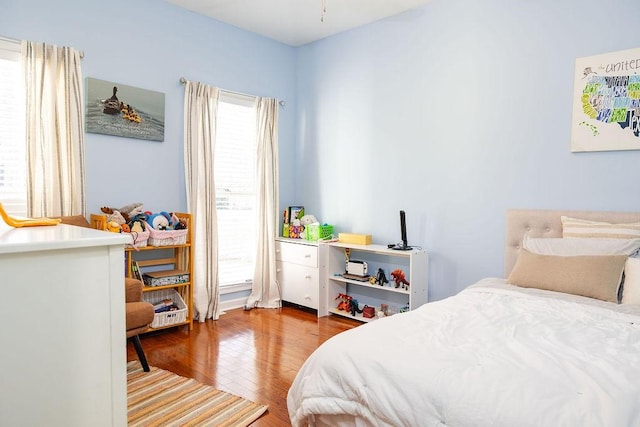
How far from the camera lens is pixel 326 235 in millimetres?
4207

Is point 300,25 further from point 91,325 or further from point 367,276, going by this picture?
point 91,325

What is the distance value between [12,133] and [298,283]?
2641 mm

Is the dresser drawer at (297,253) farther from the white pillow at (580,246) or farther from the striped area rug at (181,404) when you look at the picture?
the white pillow at (580,246)

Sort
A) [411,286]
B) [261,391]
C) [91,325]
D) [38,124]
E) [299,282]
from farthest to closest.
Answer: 1. [299,282]
2. [411,286]
3. [38,124]
4. [261,391]
5. [91,325]

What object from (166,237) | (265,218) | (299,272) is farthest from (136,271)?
(299,272)

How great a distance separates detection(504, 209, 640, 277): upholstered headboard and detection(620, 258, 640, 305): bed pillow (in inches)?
16.4

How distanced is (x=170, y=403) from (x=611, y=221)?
9.40 ft

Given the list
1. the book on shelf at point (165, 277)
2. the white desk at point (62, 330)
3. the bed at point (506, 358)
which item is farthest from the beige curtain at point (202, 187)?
the white desk at point (62, 330)

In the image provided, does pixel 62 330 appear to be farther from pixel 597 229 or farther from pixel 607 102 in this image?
pixel 607 102

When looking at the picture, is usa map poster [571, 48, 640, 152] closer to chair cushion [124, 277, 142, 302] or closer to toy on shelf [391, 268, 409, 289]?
toy on shelf [391, 268, 409, 289]

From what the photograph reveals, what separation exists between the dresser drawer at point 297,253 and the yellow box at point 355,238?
28 centimetres

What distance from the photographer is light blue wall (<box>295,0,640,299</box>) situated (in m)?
2.85

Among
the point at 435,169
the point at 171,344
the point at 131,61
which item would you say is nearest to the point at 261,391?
the point at 171,344

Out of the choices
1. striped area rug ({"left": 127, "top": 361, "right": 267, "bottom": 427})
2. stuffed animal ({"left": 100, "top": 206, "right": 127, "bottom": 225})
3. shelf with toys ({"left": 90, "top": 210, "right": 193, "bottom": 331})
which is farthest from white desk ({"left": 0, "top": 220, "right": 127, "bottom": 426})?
shelf with toys ({"left": 90, "top": 210, "right": 193, "bottom": 331})
